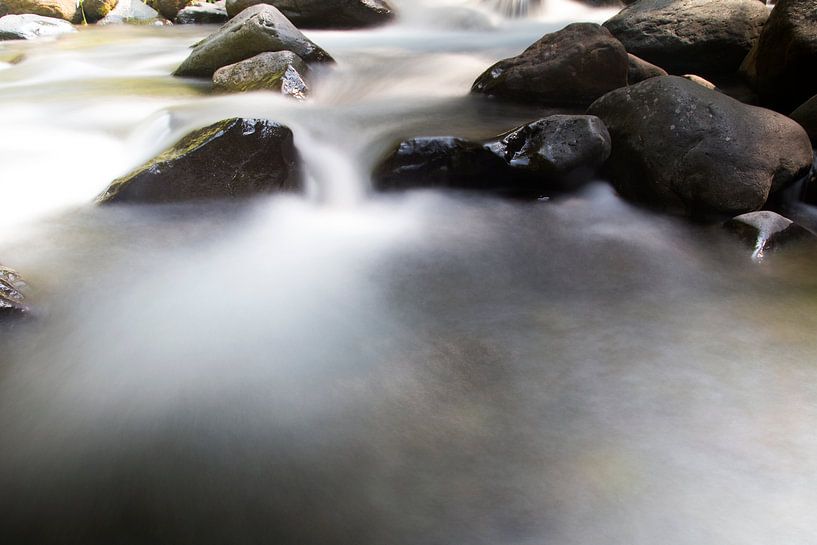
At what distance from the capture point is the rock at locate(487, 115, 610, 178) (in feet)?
13.6

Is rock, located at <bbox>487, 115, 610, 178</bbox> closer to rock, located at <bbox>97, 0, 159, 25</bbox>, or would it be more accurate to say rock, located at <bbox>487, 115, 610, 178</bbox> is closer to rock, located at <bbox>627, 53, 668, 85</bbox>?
rock, located at <bbox>627, 53, 668, 85</bbox>

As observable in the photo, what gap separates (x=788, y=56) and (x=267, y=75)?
4936mm

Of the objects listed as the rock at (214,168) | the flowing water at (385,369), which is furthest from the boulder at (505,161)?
the rock at (214,168)

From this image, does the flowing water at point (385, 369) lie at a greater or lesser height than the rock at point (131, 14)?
lesser

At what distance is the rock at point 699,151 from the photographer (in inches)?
153

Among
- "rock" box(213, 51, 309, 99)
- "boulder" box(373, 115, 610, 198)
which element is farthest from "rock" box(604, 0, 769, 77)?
"rock" box(213, 51, 309, 99)

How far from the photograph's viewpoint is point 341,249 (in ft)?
11.8

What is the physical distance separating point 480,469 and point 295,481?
63 cm

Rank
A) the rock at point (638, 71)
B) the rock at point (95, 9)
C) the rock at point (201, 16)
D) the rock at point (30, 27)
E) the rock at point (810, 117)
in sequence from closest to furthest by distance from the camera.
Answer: the rock at point (810, 117) → the rock at point (638, 71) → the rock at point (30, 27) → the rock at point (201, 16) → the rock at point (95, 9)

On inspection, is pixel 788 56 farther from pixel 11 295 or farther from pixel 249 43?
pixel 11 295

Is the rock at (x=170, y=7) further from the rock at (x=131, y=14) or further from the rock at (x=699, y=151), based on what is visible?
the rock at (x=699, y=151)

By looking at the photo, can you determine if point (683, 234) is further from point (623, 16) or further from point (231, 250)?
point (623, 16)

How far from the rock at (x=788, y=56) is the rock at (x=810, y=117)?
0.64 metres

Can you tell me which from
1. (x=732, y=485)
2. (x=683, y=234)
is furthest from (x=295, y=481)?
(x=683, y=234)
